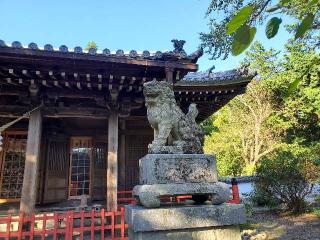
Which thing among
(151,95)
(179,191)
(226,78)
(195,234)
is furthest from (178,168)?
(226,78)

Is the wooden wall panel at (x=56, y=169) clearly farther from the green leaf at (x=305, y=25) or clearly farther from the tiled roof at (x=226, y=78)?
the green leaf at (x=305, y=25)

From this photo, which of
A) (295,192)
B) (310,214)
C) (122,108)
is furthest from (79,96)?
(310,214)

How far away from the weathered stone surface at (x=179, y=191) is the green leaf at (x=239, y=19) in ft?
9.32

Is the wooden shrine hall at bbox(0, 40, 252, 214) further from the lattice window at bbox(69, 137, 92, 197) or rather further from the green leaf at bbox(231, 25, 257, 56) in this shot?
the green leaf at bbox(231, 25, 257, 56)

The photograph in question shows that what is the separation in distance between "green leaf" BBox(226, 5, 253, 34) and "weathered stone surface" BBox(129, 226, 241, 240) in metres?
2.95

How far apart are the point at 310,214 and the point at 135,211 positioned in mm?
9488

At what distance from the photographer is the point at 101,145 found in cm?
1014

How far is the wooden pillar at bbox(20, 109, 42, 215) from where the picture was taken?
6461mm

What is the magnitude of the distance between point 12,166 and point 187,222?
7962 millimetres

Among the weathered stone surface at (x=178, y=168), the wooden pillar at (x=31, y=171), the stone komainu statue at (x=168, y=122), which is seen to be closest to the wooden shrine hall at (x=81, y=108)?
the wooden pillar at (x=31, y=171)

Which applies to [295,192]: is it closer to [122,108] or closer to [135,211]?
[122,108]

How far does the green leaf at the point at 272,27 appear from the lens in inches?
38.9

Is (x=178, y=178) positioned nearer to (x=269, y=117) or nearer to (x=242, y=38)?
(x=242, y=38)

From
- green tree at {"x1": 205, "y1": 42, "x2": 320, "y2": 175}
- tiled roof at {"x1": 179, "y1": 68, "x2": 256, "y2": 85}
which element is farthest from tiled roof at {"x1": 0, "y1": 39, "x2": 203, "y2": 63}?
green tree at {"x1": 205, "y1": 42, "x2": 320, "y2": 175}
